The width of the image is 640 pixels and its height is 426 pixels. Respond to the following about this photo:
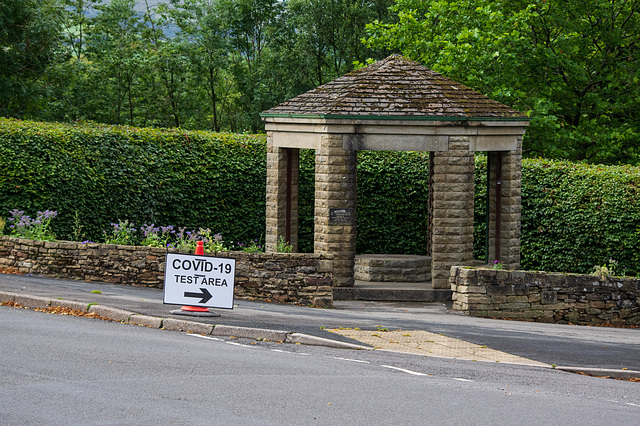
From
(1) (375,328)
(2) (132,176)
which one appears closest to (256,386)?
(1) (375,328)

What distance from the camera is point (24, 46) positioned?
26141 mm

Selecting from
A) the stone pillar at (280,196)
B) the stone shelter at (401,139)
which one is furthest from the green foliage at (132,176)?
the stone shelter at (401,139)

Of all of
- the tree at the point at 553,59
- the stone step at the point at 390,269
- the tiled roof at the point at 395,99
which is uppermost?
the tree at the point at 553,59

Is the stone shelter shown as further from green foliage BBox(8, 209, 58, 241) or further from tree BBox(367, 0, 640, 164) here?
tree BBox(367, 0, 640, 164)

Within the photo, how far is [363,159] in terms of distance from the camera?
21812 millimetres

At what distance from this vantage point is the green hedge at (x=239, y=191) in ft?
57.7

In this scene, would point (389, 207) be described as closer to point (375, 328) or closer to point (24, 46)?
point (375, 328)

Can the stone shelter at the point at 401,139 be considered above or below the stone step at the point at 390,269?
above

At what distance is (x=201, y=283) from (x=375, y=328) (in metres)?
2.99

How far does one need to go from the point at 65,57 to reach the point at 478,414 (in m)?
25.9

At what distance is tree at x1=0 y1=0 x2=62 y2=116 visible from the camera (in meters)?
25.3

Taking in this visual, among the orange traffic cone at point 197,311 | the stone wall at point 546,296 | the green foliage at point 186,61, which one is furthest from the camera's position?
the green foliage at point 186,61

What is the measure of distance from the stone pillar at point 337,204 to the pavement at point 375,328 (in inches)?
72.1

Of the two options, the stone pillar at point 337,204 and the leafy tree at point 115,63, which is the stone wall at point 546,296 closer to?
the stone pillar at point 337,204
